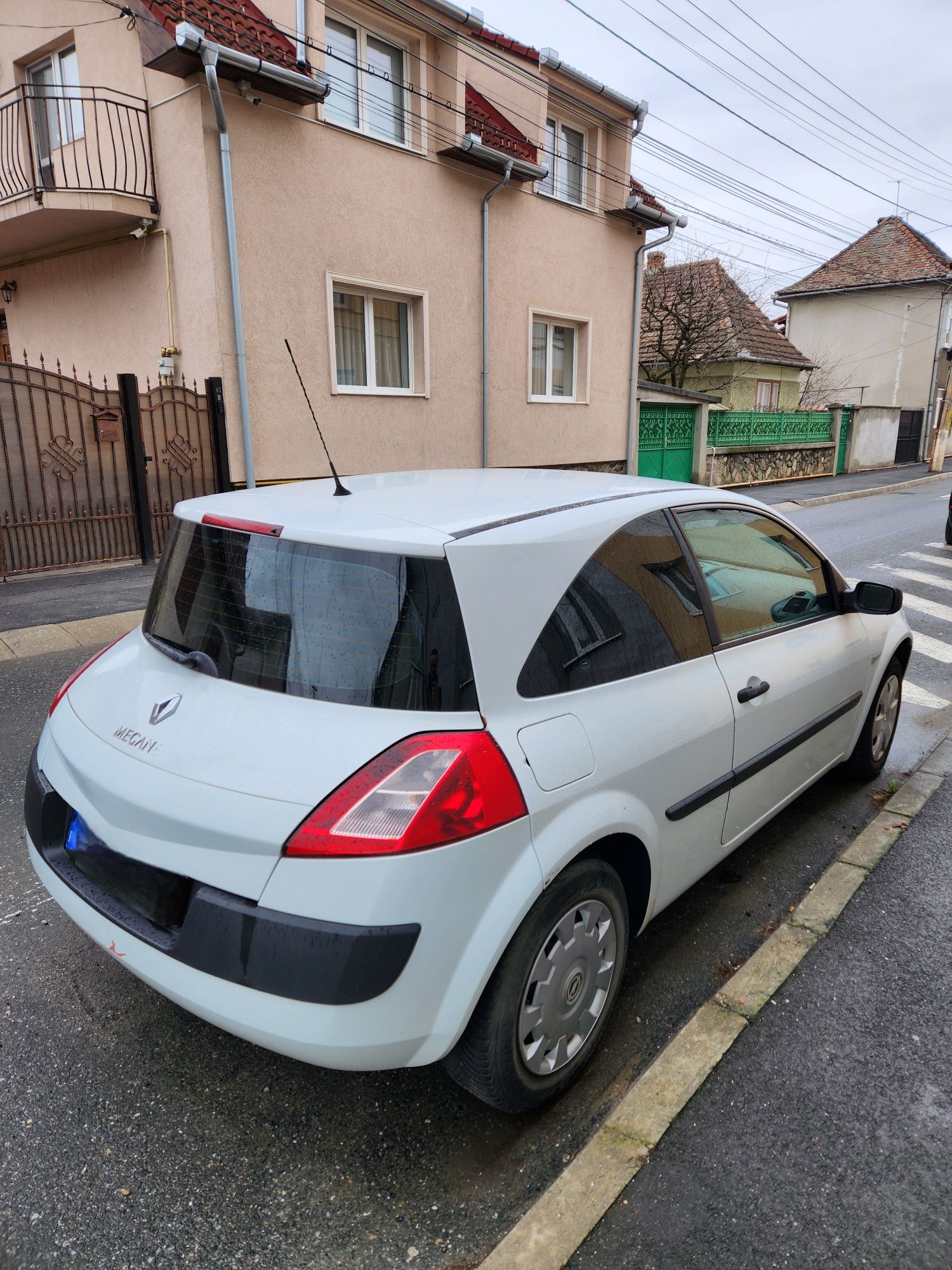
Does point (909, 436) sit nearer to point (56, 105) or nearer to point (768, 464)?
point (768, 464)

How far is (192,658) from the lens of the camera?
2246 mm

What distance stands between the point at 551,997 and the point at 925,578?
9.48 m

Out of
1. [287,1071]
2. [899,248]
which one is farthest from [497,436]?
Result: [899,248]

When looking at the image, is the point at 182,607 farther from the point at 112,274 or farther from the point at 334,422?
the point at 112,274

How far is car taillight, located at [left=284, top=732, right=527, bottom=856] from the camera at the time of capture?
1.79 metres

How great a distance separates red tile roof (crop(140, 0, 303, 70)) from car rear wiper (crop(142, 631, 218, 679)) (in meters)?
9.21

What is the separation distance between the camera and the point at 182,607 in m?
2.40

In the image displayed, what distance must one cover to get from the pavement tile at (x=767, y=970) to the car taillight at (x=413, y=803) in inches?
49.0

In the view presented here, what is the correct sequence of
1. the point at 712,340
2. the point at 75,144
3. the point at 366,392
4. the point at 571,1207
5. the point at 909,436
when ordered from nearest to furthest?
the point at 571,1207
the point at 75,144
the point at 366,392
the point at 712,340
the point at 909,436

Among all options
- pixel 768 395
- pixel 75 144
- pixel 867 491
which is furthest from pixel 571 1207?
pixel 768 395

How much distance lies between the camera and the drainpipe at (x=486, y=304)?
41.1 feet

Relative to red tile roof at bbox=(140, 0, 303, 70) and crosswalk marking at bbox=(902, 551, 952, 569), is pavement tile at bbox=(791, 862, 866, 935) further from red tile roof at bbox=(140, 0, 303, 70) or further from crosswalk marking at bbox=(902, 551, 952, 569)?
red tile roof at bbox=(140, 0, 303, 70)

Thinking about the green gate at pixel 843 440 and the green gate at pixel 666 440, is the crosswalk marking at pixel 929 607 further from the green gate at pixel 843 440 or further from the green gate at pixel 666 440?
the green gate at pixel 843 440

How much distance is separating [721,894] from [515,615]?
1.85m
